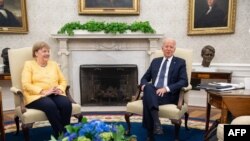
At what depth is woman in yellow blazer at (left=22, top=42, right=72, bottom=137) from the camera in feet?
10.3

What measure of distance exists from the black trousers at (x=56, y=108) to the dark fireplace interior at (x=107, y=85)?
A: 76.7 inches

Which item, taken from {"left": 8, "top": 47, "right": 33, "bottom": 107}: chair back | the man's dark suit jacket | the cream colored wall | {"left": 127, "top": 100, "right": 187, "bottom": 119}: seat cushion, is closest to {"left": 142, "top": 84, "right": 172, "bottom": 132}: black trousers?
{"left": 127, "top": 100, "right": 187, "bottom": 119}: seat cushion

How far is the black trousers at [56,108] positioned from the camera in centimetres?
312

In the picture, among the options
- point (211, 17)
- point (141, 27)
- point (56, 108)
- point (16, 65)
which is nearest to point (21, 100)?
point (56, 108)

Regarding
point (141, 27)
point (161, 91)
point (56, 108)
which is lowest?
point (56, 108)

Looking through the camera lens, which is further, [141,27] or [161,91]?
[141,27]

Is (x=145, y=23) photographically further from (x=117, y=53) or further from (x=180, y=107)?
(x=180, y=107)

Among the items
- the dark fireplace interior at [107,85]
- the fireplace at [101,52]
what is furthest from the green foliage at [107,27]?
the dark fireplace interior at [107,85]

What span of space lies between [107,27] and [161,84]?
1895 mm

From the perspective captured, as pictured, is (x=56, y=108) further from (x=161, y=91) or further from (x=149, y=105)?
(x=161, y=91)

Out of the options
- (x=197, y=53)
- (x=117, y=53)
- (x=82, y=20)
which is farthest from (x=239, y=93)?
(x=82, y=20)

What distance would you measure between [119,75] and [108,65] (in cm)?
30

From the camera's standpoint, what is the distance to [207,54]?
15.8 feet

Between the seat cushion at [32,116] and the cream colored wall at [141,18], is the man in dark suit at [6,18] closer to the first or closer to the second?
the cream colored wall at [141,18]
